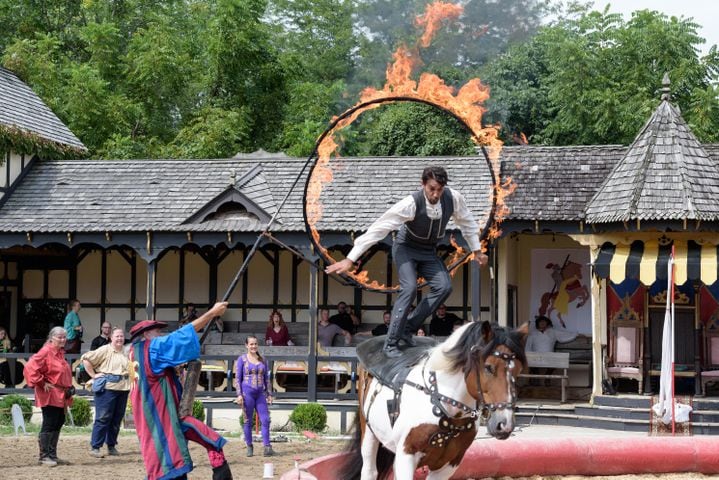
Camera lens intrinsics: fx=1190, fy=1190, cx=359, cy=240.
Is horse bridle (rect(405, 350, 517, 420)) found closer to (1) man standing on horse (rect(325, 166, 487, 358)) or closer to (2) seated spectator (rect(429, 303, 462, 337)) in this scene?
(1) man standing on horse (rect(325, 166, 487, 358))

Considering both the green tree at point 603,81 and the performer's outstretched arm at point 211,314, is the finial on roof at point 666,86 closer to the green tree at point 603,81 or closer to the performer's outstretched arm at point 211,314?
the green tree at point 603,81

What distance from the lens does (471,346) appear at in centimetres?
874

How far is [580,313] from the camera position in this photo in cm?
2484

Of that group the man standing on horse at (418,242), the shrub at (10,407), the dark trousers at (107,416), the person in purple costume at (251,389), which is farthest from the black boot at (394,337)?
the shrub at (10,407)

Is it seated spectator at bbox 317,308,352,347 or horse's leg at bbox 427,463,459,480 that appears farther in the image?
seated spectator at bbox 317,308,352,347

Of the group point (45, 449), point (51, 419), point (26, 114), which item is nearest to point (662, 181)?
point (51, 419)

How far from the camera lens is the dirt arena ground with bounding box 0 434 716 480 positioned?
45.4 feet

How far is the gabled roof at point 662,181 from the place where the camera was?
20.3m

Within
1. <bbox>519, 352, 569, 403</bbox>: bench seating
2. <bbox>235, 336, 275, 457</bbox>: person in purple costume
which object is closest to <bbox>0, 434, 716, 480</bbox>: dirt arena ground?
<bbox>235, 336, 275, 457</bbox>: person in purple costume

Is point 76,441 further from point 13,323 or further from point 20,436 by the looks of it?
point 13,323

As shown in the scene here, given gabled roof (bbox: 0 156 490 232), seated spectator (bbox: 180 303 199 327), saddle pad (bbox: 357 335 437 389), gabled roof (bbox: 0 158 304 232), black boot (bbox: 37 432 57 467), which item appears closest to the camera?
saddle pad (bbox: 357 335 437 389)

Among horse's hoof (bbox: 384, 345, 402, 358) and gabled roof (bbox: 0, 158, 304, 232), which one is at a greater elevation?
gabled roof (bbox: 0, 158, 304, 232)

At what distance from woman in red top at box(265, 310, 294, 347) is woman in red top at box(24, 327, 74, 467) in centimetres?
842

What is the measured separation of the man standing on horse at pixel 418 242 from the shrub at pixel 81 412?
1099cm
